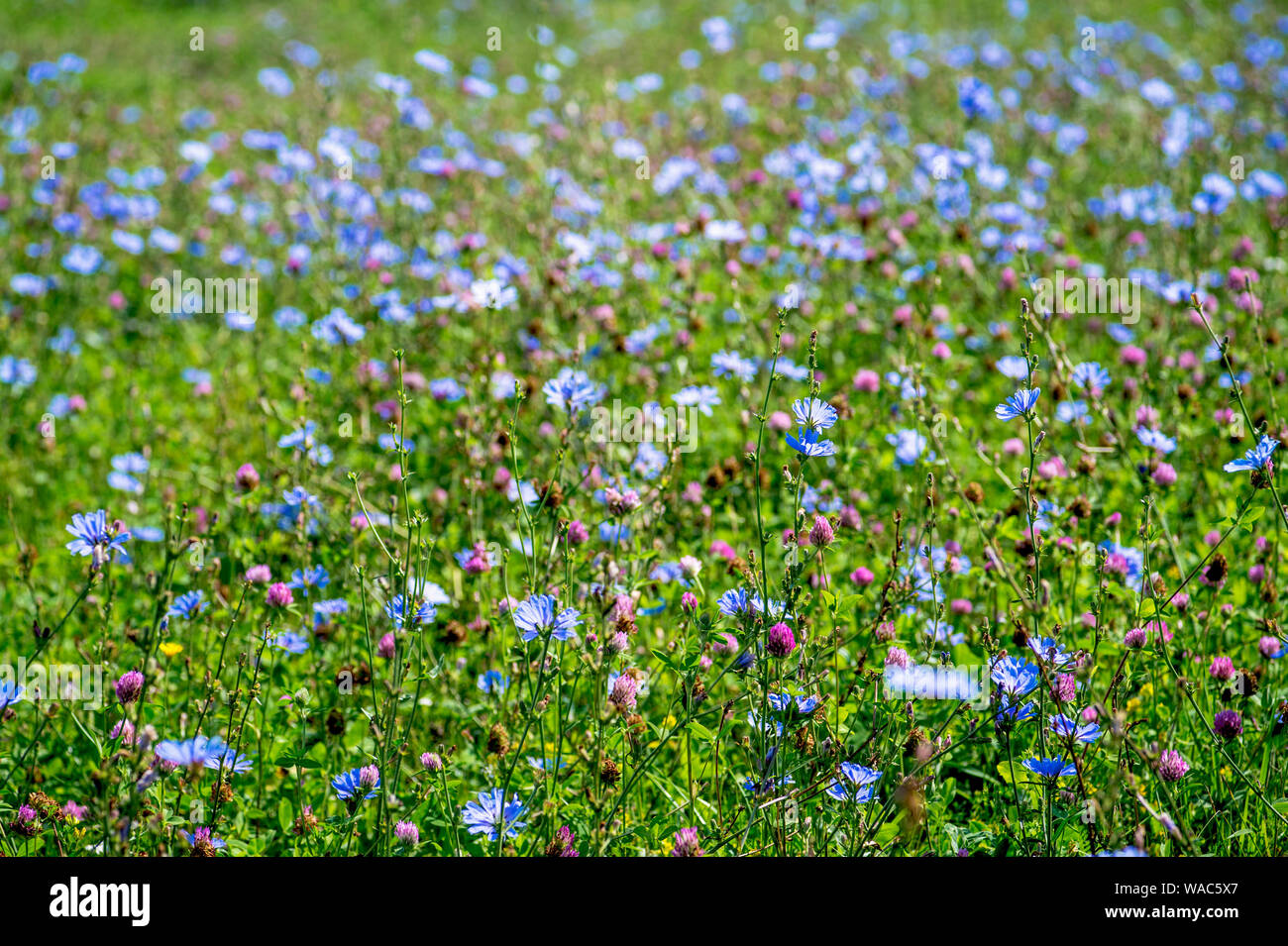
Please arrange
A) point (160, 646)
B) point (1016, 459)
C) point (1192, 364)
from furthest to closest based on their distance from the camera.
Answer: point (1192, 364) → point (1016, 459) → point (160, 646)

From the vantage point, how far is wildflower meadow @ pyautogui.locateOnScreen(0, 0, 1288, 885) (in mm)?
1968

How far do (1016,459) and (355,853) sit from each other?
2139 millimetres

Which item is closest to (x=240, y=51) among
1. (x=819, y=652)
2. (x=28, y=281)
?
(x=28, y=281)

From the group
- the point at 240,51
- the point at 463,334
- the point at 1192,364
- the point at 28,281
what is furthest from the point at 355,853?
the point at 240,51

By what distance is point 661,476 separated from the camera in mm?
2730

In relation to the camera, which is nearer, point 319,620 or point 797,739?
point 797,739

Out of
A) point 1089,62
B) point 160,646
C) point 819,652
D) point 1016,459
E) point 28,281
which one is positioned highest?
point 1089,62

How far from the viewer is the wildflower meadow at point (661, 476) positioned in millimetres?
1968

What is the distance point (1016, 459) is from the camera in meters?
3.27
